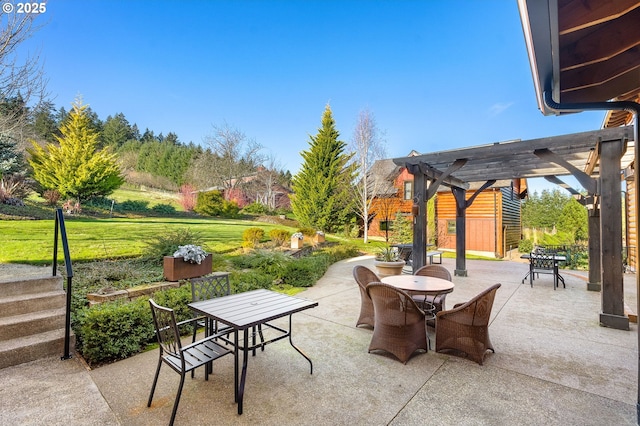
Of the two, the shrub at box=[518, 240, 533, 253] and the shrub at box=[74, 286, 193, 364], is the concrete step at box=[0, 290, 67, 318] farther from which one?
the shrub at box=[518, 240, 533, 253]

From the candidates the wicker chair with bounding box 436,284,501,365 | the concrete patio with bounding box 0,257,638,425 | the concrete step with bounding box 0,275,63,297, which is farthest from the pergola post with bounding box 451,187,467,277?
the concrete step with bounding box 0,275,63,297

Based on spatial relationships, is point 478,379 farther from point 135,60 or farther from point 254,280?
point 135,60

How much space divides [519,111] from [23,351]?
22.9m

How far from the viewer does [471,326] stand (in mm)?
3207

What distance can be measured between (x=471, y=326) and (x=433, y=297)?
4.26 feet

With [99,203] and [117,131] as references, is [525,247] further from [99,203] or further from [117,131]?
[117,131]

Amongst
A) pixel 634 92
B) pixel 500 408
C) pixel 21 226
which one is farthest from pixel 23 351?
pixel 21 226

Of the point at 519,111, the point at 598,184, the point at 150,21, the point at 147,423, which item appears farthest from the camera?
the point at 519,111

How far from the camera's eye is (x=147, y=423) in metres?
2.18

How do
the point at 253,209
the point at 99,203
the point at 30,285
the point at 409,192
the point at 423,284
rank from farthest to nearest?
1. the point at 253,209
2. the point at 99,203
3. the point at 409,192
4. the point at 423,284
5. the point at 30,285

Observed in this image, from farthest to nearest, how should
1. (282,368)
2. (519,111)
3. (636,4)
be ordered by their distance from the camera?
(519,111) → (282,368) → (636,4)

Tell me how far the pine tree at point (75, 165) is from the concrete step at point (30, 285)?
12763 millimetres

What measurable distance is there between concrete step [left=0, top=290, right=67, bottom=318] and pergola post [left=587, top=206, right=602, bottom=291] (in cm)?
962

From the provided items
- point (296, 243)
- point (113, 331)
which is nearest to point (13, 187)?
point (296, 243)
